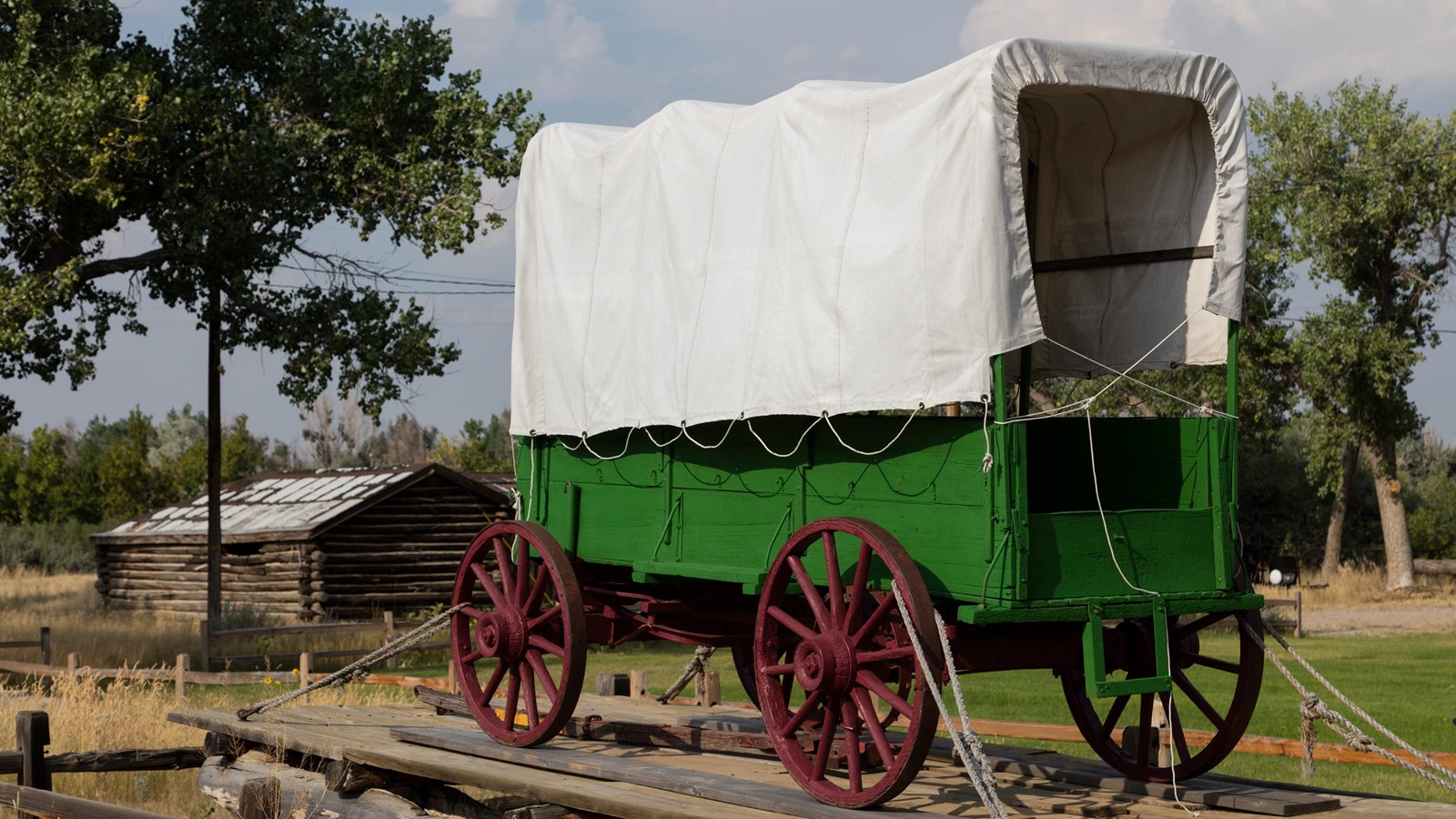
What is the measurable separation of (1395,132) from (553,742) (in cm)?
3069

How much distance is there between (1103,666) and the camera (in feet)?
21.1

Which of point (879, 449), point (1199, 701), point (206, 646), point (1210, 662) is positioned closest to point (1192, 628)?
point (1210, 662)

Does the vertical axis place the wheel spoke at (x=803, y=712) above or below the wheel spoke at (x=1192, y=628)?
below

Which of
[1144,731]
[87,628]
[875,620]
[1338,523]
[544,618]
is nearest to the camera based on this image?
[875,620]

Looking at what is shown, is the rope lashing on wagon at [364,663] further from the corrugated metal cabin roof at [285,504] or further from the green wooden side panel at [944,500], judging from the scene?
the corrugated metal cabin roof at [285,504]

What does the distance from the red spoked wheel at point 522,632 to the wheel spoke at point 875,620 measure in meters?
1.98

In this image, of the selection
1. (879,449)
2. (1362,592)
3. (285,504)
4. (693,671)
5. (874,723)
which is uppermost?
(879,449)

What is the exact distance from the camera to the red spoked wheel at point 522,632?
8.27m

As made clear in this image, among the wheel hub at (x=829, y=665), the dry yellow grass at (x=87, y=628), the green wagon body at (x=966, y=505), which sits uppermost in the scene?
the green wagon body at (x=966, y=505)

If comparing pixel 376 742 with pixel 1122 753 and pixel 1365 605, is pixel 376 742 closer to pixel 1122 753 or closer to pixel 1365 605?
pixel 1122 753

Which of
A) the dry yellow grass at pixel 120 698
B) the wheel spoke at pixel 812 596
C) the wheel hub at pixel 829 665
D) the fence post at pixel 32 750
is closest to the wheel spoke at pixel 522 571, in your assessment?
the wheel spoke at pixel 812 596

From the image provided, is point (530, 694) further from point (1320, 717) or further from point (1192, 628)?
point (1320, 717)

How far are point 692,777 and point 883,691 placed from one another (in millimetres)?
1175

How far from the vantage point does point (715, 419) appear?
302 inches
